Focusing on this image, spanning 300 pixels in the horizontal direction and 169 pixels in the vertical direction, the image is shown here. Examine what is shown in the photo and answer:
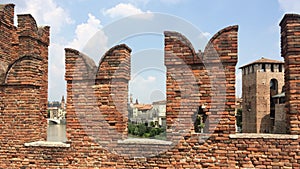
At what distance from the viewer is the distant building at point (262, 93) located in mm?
45656

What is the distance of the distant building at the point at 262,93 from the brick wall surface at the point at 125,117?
41.9 metres

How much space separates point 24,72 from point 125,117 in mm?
2683

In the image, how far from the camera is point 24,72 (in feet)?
22.0

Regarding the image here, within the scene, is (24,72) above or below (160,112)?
above

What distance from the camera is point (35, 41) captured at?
8.13m

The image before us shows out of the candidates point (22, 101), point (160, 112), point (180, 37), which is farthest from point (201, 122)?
point (160, 112)

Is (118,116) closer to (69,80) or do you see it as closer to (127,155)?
(127,155)

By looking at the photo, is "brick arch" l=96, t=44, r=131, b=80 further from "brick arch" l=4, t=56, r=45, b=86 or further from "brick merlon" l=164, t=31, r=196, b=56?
"brick arch" l=4, t=56, r=45, b=86

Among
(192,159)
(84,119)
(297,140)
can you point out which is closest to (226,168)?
(192,159)

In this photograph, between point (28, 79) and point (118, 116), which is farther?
point (28, 79)

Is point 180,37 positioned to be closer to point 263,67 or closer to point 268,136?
point 268,136

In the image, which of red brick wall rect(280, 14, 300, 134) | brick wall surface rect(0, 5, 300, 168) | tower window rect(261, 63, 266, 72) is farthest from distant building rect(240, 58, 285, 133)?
brick wall surface rect(0, 5, 300, 168)

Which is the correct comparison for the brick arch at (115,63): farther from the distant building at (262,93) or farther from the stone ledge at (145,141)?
the distant building at (262,93)

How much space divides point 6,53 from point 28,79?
210cm
